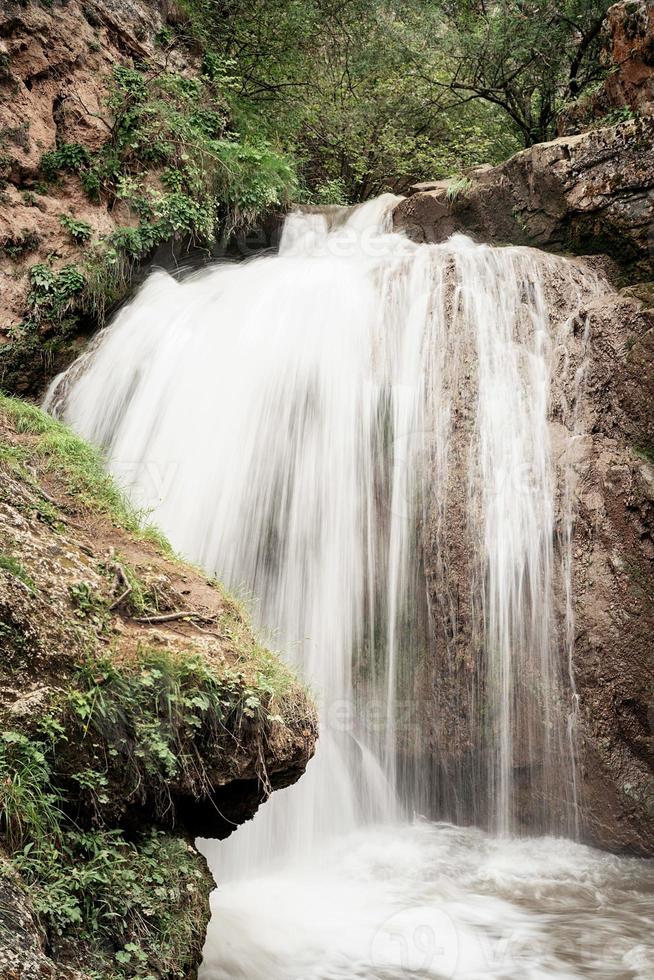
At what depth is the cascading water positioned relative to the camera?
16.0ft

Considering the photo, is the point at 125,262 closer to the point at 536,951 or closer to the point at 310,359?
the point at 310,359

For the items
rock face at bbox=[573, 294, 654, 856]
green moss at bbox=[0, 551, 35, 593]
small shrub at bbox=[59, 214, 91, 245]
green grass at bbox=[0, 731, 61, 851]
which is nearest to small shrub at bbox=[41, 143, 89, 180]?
small shrub at bbox=[59, 214, 91, 245]

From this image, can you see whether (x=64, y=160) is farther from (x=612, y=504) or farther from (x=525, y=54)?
(x=612, y=504)

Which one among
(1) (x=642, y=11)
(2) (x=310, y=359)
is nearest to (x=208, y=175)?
(2) (x=310, y=359)

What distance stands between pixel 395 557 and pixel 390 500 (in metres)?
0.50

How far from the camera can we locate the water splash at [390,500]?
19.5 feet

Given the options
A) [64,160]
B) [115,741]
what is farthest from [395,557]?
[64,160]

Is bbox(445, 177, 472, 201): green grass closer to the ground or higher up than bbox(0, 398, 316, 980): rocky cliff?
higher up

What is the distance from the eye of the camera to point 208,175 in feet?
34.2

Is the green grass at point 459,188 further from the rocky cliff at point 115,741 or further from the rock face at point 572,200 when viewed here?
the rocky cliff at point 115,741

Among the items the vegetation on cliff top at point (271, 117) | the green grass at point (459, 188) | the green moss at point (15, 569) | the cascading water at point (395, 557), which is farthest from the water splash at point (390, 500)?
the green moss at point (15, 569)

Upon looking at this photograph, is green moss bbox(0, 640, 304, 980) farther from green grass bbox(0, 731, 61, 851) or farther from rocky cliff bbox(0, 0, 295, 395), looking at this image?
rocky cliff bbox(0, 0, 295, 395)

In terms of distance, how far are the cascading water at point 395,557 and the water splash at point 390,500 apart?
18mm

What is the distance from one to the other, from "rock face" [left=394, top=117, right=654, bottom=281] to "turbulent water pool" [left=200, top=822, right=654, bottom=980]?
17.6 feet
